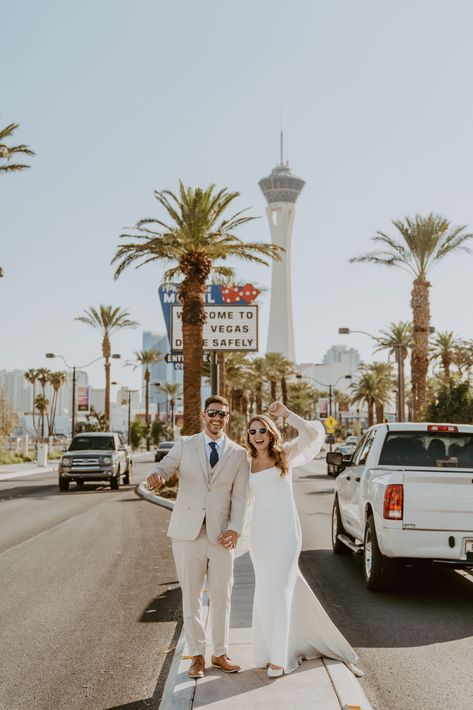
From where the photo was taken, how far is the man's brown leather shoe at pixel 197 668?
223 inches

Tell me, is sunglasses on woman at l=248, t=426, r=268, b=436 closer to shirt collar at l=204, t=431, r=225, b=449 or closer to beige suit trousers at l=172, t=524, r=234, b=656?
shirt collar at l=204, t=431, r=225, b=449

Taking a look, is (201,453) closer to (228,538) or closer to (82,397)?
(228,538)

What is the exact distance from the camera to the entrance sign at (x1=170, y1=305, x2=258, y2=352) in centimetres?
3155

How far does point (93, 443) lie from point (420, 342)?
53.9 feet

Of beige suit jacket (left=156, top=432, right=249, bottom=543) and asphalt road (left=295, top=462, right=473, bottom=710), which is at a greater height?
beige suit jacket (left=156, top=432, right=249, bottom=543)

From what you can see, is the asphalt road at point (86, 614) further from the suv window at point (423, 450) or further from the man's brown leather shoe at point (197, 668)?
the suv window at point (423, 450)

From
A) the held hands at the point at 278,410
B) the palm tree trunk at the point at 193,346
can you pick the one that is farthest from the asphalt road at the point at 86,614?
the palm tree trunk at the point at 193,346

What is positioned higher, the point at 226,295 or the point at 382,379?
the point at 226,295

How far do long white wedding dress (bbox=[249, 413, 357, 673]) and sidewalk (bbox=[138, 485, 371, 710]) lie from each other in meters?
0.11

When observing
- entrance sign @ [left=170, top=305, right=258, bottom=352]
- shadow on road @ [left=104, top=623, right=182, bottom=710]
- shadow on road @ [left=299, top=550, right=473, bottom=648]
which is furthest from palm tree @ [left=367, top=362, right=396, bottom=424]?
shadow on road @ [left=104, top=623, right=182, bottom=710]

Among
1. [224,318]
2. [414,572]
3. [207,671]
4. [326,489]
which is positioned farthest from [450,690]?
[224,318]

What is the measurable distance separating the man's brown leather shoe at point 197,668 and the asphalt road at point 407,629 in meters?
1.14

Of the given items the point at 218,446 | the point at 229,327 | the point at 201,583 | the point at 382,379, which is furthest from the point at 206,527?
the point at 382,379

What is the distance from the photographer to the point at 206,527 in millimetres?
5746
